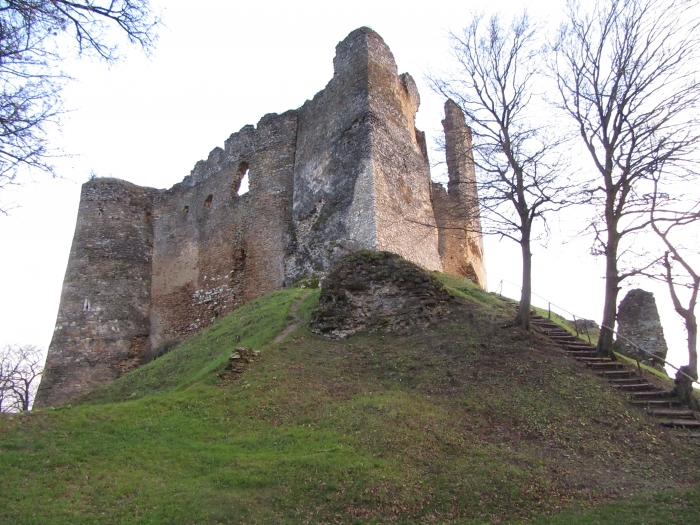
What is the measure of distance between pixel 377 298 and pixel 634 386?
22.3 feet

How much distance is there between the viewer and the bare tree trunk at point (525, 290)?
1438cm

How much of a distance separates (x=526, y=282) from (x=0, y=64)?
12088 mm

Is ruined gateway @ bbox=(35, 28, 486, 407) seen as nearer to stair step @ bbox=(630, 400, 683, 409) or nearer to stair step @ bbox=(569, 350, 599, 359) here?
stair step @ bbox=(569, 350, 599, 359)

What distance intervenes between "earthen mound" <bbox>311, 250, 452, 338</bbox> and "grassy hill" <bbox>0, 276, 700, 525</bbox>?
611 millimetres

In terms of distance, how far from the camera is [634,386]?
1225 centimetres

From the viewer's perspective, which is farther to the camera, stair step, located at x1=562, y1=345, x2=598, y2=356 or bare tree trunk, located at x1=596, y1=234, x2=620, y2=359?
stair step, located at x1=562, y1=345, x2=598, y2=356

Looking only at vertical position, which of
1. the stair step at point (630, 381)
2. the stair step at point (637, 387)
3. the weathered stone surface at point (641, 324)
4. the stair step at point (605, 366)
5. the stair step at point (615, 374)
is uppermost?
the weathered stone surface at point (641, 324)

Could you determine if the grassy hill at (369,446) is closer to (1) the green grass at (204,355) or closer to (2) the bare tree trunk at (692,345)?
(1) the green grass at (204,355)

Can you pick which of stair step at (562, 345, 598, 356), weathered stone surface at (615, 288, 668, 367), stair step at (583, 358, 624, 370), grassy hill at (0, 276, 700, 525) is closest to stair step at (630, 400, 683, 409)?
grassy hill at (0, 276, 700, 525)

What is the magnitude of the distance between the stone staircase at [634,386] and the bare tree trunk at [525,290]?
2.98ft

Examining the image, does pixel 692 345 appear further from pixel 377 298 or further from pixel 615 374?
pixel 377 298

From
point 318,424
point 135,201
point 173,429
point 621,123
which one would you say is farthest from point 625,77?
point 135,201

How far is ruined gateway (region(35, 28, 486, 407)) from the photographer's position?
20.9 metres

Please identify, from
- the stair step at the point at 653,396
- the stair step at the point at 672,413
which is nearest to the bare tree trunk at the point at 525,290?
the stair step at the point at 653,396
